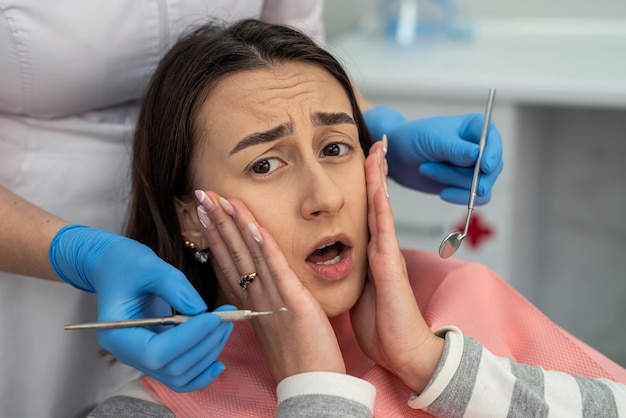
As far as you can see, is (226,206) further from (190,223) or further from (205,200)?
(190,223)

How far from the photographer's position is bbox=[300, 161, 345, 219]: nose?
1.09m

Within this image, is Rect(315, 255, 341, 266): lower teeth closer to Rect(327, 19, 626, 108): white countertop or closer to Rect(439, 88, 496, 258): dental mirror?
Rect(439, 88, 496, 258): dental mirror

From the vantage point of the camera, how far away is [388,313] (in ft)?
3.65

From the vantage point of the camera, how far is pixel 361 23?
2496 millimetres

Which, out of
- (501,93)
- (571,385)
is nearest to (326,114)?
(571,385)

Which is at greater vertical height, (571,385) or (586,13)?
(586,13)

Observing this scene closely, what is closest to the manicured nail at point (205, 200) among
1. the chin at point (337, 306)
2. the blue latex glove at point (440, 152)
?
the chin at point (337, 306)

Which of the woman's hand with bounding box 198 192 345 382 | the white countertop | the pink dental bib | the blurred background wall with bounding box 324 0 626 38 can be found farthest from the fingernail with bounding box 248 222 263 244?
the blurred background wall with bounding box 324 0 626 38

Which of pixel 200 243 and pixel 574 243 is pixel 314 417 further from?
pixel 574 243

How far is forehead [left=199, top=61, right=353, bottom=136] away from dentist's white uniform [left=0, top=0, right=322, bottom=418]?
204 millimetres

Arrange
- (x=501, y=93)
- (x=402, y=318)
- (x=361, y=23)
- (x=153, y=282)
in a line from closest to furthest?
(x=153, y=282) < (x=402, y=318) < (x=501, y=93) < (x=361, y=23)

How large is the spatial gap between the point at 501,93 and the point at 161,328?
3.89 ft

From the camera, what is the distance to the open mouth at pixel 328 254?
45.2 inches

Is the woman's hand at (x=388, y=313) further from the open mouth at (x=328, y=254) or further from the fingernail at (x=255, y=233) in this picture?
the fingernail at (x=255, y=233)
